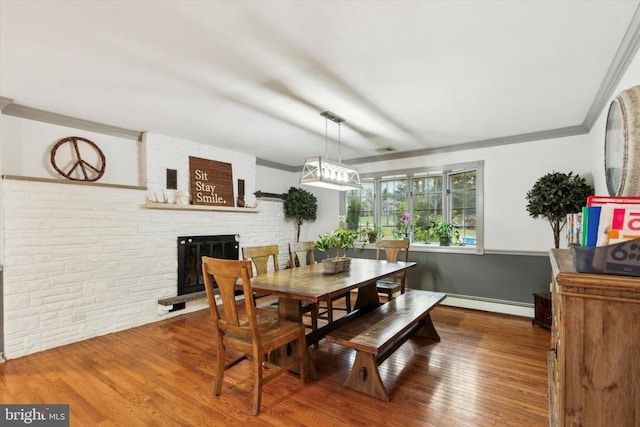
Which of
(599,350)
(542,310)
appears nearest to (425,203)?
(542,310)

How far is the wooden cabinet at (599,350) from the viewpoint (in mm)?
803

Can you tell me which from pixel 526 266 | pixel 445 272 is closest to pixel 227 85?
pixel 445 272

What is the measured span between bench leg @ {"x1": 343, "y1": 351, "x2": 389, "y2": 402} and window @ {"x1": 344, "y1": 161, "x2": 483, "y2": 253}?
287 centimetres

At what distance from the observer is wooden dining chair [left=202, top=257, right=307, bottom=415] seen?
2.00m

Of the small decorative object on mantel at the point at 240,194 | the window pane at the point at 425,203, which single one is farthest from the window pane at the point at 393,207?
the small decorative object on mantel at the point at 240,194

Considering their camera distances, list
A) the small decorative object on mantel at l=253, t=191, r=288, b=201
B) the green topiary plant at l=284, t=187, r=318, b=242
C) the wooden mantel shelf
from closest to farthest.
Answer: the wooden mantel shelf
the small decorative object on mantel at l=253, t=191, r=288, b=201
the green topiary plant at l=284, t=187, r=318, b=242

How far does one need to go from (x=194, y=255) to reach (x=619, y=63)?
4835 mm

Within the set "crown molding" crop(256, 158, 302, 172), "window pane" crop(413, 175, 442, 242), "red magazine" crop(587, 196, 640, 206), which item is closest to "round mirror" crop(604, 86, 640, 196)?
"red magazine" crop(587, 196, 640, 206)

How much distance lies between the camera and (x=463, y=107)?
307 centimetres

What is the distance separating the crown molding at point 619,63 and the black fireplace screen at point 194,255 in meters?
4.68

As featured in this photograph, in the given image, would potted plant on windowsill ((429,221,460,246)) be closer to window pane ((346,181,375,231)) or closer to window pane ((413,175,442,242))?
window pane ((413,175,442,242))

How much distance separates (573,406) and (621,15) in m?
2.11

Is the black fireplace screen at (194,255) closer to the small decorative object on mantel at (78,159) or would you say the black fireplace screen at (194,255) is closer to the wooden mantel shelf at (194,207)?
the wooden mantel shelf at (194,207)

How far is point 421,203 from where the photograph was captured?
16.2 feet
